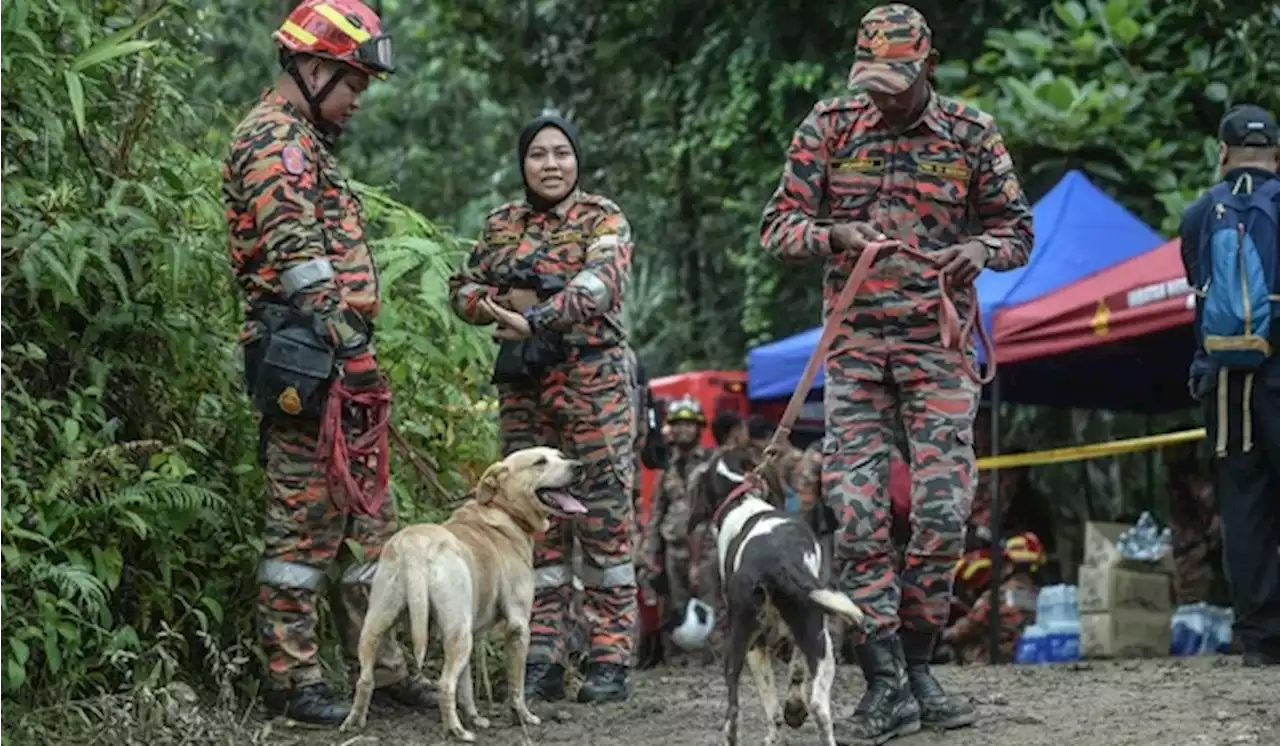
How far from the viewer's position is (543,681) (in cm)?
849

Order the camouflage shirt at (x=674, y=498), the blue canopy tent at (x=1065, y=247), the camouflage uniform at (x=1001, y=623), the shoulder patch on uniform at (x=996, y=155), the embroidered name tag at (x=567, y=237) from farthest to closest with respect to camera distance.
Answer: the camouflage shirt at (x=674, y=498)
the camouflage uniform at (x=1001, y=623)
the blue canopy tent at (x=1065, y=247)
the embroidered name tag at (x=567, y=237)
the shoulder patch on uniform at (x=996, y=155)

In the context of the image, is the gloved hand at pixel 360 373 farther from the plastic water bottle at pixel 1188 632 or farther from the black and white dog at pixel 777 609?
the plastic water bottle at pixel 1188 632

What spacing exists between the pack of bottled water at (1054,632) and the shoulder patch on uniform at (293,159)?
22.8 feet

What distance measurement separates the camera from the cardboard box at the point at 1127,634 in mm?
12188

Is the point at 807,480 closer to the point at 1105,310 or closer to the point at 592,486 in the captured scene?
the point at 1105,310

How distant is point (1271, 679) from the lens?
27.5 ft

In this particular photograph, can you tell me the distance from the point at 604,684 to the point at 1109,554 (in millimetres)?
4943

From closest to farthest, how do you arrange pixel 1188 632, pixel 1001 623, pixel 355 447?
1. pixel 355 447
2. pixel 1188 632
3. pixel 1001 623

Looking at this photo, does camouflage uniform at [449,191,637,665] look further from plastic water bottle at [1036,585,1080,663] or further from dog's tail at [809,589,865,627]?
plastic water bottle at [1036,585,1080,663]

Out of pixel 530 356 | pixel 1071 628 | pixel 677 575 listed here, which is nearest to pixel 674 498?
pixel 677 575

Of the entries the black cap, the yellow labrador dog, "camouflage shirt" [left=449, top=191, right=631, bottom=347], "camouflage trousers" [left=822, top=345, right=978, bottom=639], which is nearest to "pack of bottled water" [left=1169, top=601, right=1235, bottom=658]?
the black cap

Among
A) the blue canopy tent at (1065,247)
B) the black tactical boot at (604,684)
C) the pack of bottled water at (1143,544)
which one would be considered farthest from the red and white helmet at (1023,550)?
the black tactical boot at (604,684)

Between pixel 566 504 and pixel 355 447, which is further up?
pixel 355 447

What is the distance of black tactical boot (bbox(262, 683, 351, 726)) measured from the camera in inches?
291
